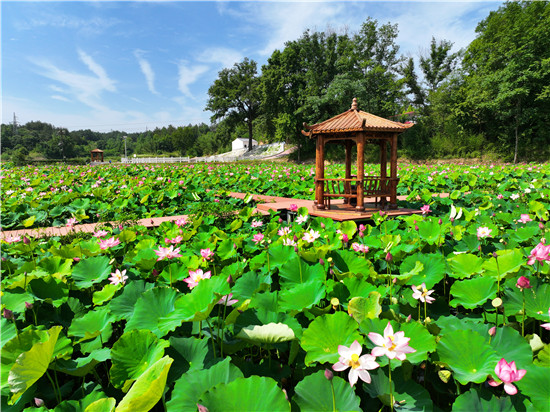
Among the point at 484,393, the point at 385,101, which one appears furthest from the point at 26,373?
the point at 385,101

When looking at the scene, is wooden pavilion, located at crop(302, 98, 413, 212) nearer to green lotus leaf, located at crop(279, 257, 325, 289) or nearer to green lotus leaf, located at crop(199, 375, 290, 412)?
green lotus leaf, located at crop(279, 257, 325, 289)

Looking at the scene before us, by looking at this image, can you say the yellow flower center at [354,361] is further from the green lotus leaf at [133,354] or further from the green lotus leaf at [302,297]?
the green lotus leaf at [133,354]

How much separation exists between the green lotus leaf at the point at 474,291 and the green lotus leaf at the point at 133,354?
1.18 meters

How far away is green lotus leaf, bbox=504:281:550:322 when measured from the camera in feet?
3.87

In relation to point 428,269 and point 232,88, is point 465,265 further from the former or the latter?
point 232,88

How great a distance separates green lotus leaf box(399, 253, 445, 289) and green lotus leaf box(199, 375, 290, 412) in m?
1.05

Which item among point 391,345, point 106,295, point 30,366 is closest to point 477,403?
point 391,345

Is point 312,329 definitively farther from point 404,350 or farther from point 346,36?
point 346,36

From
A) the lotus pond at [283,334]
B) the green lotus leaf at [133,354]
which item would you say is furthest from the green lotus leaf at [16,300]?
the green lotus leaf at [133,354]

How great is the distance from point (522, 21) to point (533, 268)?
26362mm

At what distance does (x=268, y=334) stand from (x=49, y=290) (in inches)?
42.8

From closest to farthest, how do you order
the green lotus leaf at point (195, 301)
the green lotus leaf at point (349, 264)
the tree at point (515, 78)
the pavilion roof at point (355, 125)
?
the green lotus leaf at point (195, 301)
the green lotus leaf at point (349, 264)
the pavilion roof at point (355, 125)
the tree at point (515, 78)

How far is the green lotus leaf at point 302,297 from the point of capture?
1.20 metres

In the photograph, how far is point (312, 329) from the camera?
0.94 meters
